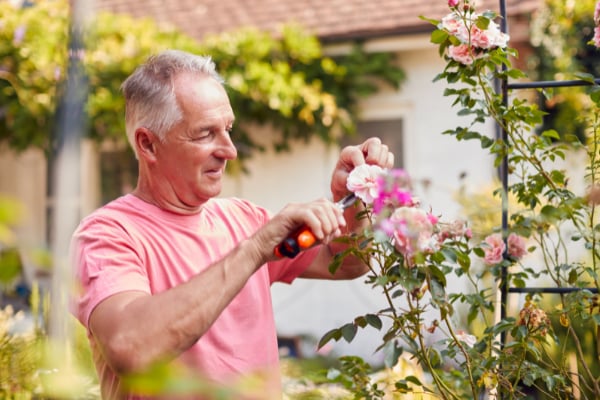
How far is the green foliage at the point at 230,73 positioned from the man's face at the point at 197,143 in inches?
204

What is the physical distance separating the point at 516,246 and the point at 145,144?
102 centimetres

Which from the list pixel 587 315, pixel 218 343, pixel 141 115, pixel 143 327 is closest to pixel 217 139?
pixel 141 115

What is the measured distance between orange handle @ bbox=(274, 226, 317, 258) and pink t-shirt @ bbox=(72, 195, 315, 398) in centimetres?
30

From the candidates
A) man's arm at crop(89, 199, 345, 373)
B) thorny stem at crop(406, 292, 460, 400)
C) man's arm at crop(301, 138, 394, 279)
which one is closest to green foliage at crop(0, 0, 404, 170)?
man's arm at crop(301, 138, 394, 279)

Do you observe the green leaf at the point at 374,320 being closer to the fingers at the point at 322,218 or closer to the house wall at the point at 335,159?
the fingers at the point at 322,218

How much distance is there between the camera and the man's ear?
1.91 metres

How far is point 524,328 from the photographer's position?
73.3 inches

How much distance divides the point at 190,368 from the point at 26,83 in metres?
6.20

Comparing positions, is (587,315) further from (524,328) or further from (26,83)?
(26,83)

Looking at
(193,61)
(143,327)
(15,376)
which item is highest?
(193,61)

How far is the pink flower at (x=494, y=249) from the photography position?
7.15ft

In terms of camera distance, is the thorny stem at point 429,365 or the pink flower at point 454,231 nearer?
the thorny stem at point 429,365

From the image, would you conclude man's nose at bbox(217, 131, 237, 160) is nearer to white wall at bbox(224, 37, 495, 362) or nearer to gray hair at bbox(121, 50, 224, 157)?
gray hair at bbox(121, 50, 224, 157)

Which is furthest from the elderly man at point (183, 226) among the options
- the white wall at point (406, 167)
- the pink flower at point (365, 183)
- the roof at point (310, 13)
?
the roof at point (310, 13)
